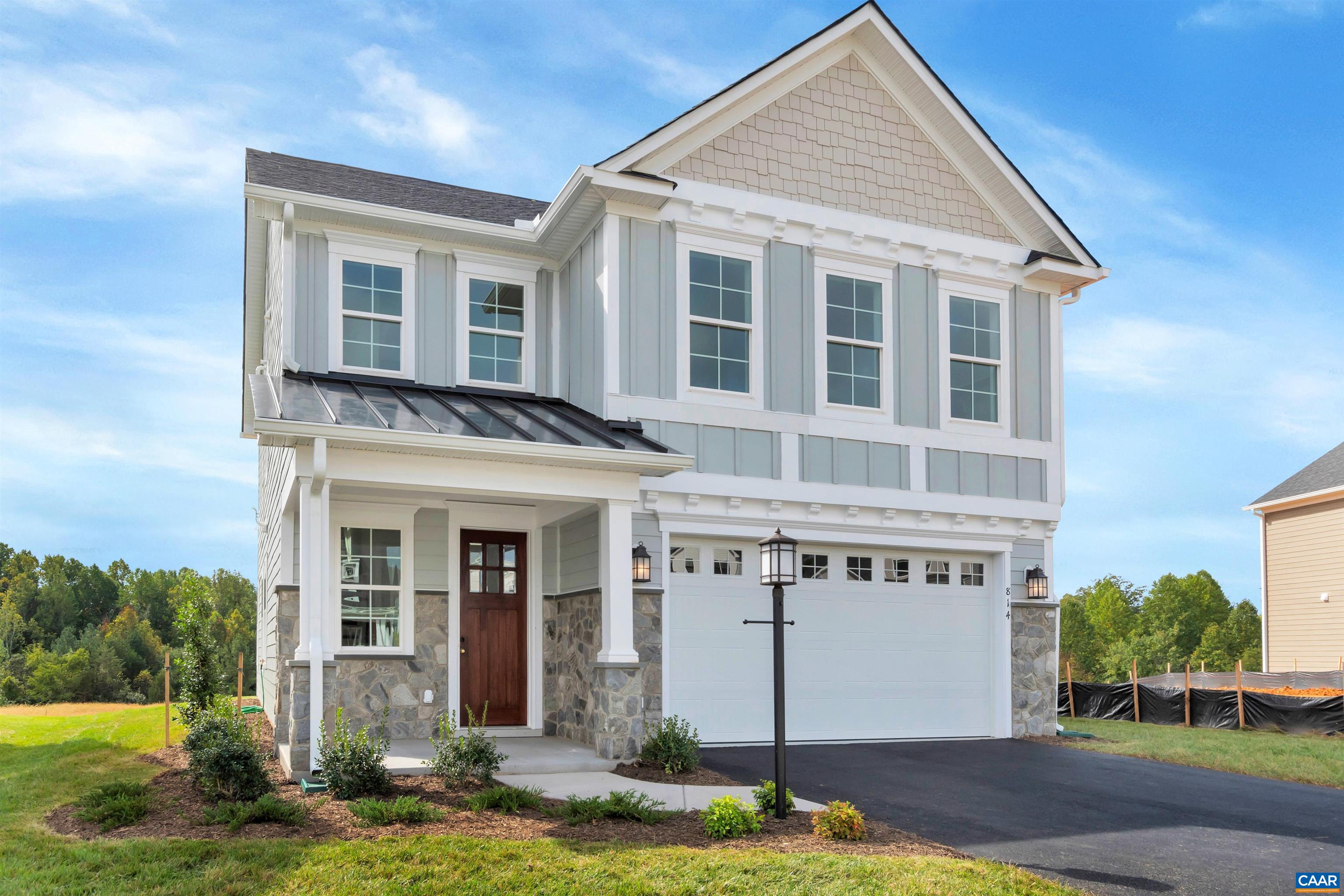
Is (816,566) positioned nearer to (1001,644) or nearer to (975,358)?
(1001,644)

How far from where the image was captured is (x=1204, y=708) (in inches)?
669

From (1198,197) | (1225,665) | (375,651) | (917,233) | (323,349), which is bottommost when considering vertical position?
(1225,665)

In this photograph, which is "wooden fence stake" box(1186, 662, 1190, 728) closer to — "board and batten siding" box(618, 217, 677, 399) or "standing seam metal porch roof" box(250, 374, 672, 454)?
"board and batten siding" box(618, 217, 677, 399)

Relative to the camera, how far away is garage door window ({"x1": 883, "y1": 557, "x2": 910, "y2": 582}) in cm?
→ 1255

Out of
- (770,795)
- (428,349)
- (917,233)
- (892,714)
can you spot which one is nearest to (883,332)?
(917,233)

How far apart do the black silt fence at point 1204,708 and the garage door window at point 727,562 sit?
907 centimetres

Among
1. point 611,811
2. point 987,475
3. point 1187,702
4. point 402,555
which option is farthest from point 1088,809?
point 1187,702

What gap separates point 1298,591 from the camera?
23.4 metres

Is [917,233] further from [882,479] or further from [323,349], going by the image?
[323,349]

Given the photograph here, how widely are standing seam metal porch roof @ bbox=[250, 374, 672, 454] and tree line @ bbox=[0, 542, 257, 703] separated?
16.8 metres

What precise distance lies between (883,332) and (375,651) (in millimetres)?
7035

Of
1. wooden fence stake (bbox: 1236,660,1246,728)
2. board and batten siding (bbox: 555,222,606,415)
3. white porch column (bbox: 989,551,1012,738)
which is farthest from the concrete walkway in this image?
wooden fence stake (bbox: 1236,660,1246,728)

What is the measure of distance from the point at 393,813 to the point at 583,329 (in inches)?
242

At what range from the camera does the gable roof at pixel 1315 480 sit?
2252cm
